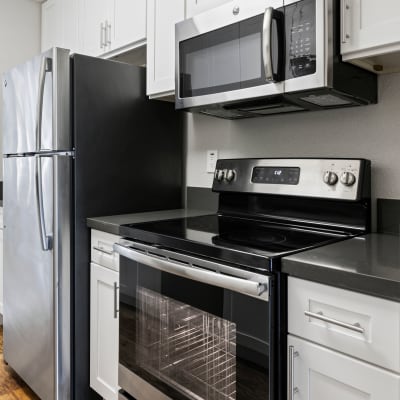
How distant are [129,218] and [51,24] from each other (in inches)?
75.6

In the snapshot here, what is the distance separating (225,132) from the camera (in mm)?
2078

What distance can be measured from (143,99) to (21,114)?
24.0 inches

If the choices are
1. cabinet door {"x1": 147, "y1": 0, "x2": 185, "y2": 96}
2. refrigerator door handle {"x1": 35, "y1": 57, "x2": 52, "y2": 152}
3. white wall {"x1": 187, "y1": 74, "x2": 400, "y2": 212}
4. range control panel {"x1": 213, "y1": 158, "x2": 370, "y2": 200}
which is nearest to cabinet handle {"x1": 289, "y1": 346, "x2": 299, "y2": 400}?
range control panel {"x1": 213, "y1": 158, "x2": 370, "y2": 200}

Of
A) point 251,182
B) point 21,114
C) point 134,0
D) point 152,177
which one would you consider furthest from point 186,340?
point 134,0

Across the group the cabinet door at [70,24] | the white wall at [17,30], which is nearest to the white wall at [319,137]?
the cabinet door at [70,24]

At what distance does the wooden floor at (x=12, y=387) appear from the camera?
204 cm

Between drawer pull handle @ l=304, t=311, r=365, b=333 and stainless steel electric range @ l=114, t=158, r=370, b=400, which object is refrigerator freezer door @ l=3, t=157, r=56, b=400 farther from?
drawer pull handle @ l=304, t=311, r=365, b=333

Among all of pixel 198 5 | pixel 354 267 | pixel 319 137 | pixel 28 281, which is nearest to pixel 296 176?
pixel 319 137

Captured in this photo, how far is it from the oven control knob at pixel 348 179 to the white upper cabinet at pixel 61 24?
1937 millimetres

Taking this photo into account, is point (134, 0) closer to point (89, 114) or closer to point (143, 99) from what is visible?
point (143, 99)

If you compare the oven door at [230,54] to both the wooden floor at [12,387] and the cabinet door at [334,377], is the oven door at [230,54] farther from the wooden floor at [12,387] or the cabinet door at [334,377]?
the wooden floor at [12,387]

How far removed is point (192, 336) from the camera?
135 cm

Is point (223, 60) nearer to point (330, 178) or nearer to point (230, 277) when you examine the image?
point (330, 178)

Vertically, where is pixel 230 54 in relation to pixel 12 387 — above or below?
above
